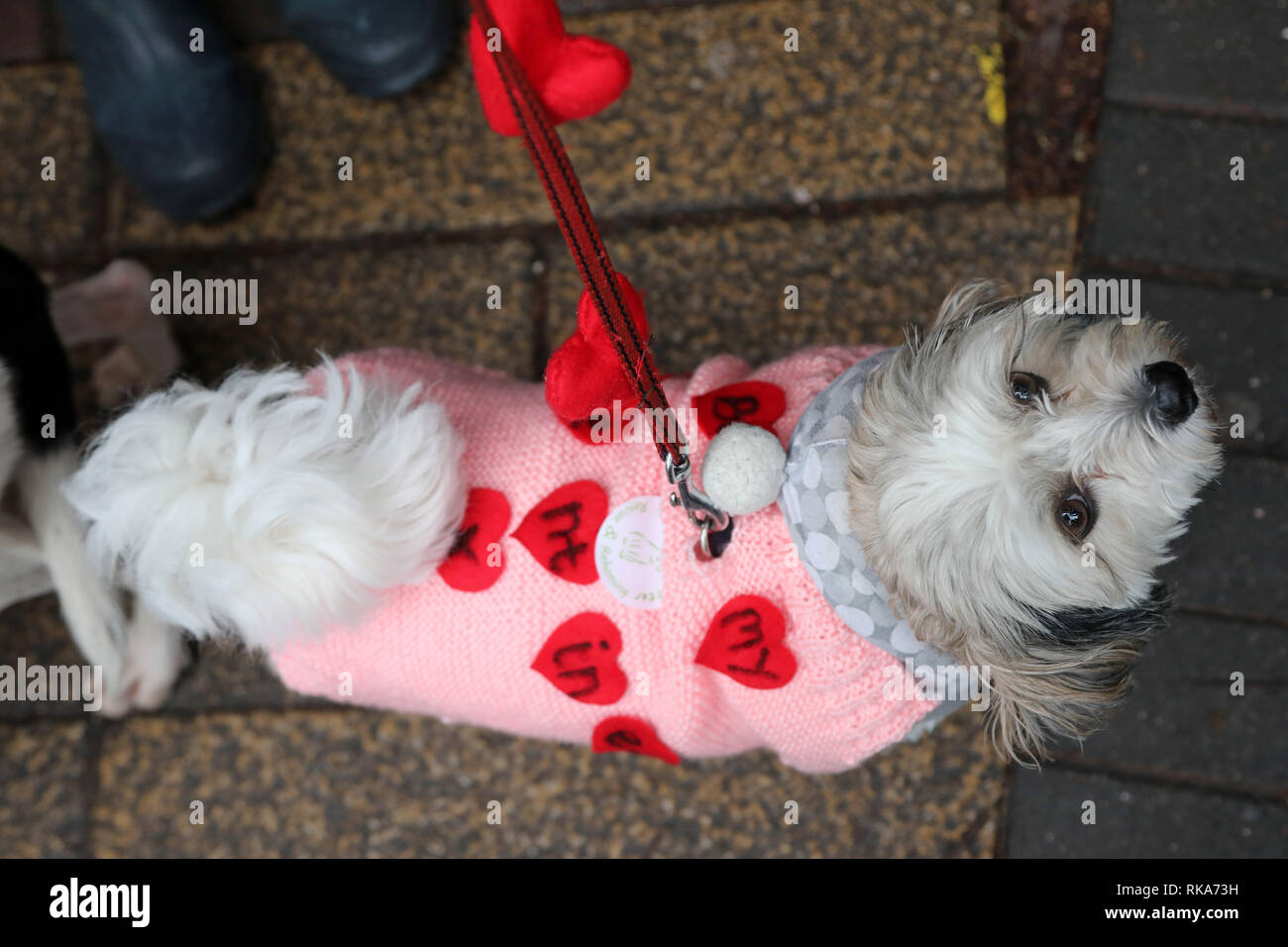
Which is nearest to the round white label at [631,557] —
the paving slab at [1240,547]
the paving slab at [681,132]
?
the paving slab at [681,132]

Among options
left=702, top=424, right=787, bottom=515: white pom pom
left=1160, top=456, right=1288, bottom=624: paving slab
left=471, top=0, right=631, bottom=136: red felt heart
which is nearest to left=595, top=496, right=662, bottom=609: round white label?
left=702, top=424, right=787, bottom=515: white pom pom

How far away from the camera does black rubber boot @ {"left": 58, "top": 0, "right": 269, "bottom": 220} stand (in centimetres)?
190

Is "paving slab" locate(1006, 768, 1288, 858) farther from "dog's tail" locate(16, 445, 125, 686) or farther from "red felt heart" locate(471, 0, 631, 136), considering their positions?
"dog's tail" locate(16, 445, 125, 686)

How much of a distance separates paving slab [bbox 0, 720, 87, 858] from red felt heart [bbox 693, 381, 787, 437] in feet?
4.90

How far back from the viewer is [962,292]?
1.22 m

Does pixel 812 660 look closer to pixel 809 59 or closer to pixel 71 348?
pixel 809 59

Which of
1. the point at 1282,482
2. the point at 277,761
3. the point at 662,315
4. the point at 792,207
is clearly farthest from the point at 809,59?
the point at 277,761

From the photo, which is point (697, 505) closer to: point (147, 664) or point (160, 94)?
point (147, 664)

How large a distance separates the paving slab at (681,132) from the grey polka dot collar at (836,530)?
0.89 meters

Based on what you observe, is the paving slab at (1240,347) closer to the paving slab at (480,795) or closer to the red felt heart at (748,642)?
the paving slab at (480,795)

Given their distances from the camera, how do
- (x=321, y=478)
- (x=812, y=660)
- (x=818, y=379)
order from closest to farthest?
(x=321, y=478), (x=812, y=660), (x=818, y=379)

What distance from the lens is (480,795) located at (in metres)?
1.89

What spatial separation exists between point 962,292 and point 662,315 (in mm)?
823

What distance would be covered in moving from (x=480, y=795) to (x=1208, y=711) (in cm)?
140
